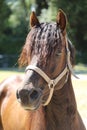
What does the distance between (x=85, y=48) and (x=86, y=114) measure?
23.5 metres

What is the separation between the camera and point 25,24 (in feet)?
125

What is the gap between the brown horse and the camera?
3980 millimetres

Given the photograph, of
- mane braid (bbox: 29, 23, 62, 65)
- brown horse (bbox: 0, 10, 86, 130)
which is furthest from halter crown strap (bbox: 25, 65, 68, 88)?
mane braid (bbox: 29, 23, 62, 65)

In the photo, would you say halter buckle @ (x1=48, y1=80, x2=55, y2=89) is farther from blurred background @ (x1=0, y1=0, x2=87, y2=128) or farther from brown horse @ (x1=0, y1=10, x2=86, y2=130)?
blurred background @ (x1=0, y1=0, x2=87, y2=128)

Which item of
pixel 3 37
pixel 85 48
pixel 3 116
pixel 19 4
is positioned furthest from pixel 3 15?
pixel 3 116

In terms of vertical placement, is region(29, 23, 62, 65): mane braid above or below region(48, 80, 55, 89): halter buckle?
above

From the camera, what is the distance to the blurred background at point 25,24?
31453mm

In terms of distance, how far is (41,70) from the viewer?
4.07m

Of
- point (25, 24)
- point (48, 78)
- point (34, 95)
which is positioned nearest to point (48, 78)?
point (48, 78)

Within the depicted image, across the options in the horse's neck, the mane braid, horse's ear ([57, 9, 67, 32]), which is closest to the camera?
the mane braid

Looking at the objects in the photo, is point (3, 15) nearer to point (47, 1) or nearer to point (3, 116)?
point (47, 1)

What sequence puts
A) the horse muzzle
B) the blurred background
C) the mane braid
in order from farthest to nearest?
1. the blurred background
2. the mane braid
3. the horse muzzle

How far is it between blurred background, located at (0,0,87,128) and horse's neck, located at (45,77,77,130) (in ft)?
73.8

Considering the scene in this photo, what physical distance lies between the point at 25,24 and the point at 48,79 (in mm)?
34158
